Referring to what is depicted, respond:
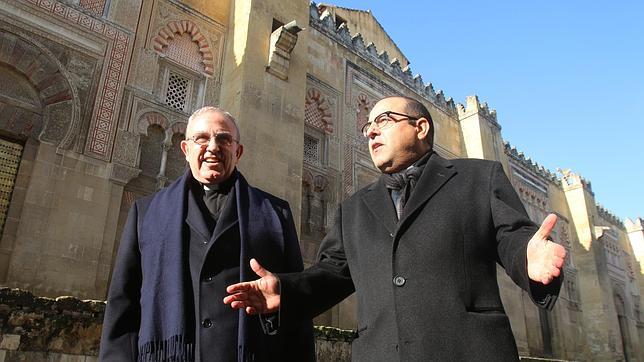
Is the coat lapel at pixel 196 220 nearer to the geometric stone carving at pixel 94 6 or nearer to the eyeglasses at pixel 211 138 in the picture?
the eyeglasses at pixel 211 138

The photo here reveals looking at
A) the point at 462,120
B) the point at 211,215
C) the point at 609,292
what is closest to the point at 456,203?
the point at 211,215

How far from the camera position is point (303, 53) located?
7531 millimetres

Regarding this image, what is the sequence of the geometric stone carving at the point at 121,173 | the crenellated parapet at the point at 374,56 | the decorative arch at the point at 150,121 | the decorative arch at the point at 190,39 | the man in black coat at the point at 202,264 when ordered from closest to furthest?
1. the man in black coat at the point at 202,264
2. the geometric stone carving at the point at 121,173
3. the decorative arch at the point at 150,121
4. the decorative arch at the point at 190,39
5. the crenellated parapet at the point at 374,56

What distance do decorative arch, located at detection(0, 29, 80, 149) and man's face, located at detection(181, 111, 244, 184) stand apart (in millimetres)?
3954

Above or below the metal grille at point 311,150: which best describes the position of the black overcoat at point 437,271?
below

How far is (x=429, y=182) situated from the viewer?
150 centimetres

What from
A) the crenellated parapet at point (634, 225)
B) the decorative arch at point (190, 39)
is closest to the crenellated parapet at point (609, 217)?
the crenellated parapet at point (634, 225)

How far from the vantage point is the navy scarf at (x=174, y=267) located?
1.55 meters

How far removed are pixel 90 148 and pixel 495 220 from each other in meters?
4.96

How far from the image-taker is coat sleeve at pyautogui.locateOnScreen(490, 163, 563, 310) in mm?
1148

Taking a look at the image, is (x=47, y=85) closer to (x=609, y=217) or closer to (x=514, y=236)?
(x=514, y=236)

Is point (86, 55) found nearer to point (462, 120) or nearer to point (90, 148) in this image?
point (90, 148)

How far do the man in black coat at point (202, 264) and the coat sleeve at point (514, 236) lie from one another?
26.2 inches

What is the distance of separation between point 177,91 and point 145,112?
695 millimetres
